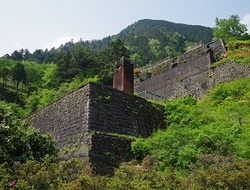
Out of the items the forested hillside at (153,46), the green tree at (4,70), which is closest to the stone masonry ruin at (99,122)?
the green tree at (4,70)

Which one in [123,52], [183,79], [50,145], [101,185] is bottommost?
[101,185]

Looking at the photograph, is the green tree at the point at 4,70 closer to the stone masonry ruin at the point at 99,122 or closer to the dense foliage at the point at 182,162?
the stone masonry ruin at the point at 99,122

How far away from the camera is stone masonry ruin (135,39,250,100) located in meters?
25.5

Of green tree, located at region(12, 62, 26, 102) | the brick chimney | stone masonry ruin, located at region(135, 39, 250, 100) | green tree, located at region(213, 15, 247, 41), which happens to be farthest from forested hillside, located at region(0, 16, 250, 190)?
green tree, located at region(12, 62, 26, 102)

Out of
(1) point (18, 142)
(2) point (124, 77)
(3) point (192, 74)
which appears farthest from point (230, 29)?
(1) point (18, 142)

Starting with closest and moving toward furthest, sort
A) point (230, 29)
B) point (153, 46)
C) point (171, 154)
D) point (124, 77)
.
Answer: point (171, 154)
point (124, 77)
point (230, 29)
point (153, 46)

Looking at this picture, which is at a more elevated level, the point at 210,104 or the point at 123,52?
the point at 123,52

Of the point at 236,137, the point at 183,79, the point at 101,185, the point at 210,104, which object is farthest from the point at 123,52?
the point at 101,185

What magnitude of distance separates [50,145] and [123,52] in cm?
3227

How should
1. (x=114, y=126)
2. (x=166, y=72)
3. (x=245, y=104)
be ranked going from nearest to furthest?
(x=114, y=126), (x=245, y=104), (x=166, y=72)

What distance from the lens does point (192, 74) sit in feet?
94.8

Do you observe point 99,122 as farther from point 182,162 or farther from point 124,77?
point 124,77

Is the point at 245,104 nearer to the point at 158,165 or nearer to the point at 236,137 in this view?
the point at 236,137

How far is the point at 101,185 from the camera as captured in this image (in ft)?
24.1
